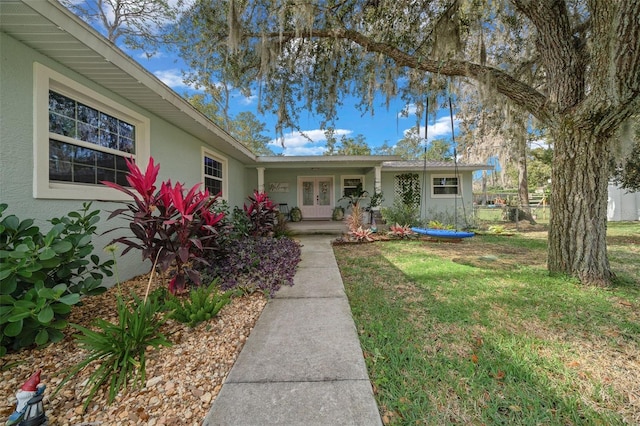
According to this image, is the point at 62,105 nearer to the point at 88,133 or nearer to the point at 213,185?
the point at 88,133

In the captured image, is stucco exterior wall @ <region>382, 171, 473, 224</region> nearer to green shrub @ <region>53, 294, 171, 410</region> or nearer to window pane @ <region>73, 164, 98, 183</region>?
window pane @ <region>73, 164, 98, 183</region>

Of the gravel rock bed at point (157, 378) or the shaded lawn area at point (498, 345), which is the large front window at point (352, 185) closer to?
the shaded lawn area at point (498, 345)

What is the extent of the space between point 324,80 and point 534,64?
467cm

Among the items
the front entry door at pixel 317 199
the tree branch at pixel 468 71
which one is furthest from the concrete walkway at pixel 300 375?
the front entry door at pixel 317 199

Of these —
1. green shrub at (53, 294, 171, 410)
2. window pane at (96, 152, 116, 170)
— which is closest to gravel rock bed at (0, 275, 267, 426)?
green shrub at (53, 294, 171, 410)

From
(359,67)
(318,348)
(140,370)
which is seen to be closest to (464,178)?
(359,67)

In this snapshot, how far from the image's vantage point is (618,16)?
278cm

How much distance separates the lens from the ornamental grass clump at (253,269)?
3234 mm

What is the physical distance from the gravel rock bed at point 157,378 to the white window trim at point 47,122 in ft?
4.71

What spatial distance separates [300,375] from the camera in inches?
66.2

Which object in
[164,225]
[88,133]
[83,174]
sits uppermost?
[88,133]

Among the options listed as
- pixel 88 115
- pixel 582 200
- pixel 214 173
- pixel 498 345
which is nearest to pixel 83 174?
pixel 88 115

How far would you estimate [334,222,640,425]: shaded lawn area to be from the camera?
4.88 feet

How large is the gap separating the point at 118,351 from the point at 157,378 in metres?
0.34
